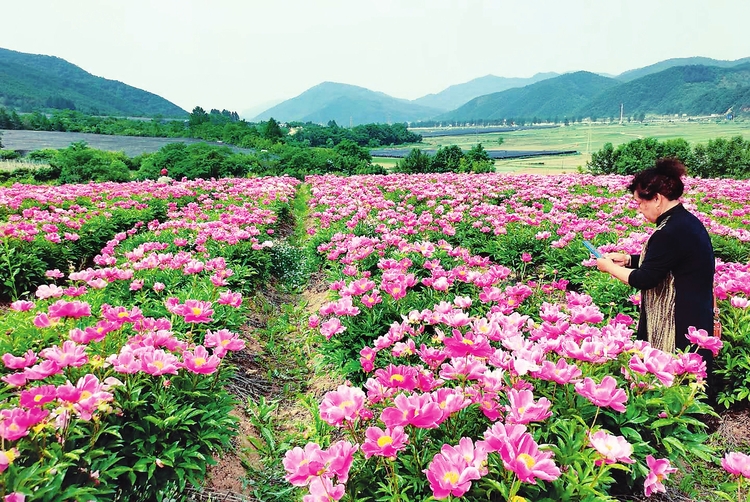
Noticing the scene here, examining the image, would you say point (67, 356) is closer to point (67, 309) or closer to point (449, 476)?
point (67, 309)

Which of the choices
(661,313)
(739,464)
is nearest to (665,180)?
(661,313)

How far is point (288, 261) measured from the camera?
7.57 meters

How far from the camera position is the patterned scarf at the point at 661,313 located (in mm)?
2963

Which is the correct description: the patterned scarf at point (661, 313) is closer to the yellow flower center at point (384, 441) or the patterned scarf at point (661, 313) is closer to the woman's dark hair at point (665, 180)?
the woman's dark hair at point (665, 180)

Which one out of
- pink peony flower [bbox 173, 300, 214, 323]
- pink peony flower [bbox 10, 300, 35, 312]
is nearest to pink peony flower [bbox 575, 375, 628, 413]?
pink peony flower [bbox 173, 300, 214, 323]

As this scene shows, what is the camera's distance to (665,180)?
9.57 ft

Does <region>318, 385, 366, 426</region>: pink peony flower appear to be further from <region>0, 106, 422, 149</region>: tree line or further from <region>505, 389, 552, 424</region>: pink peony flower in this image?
<region>0, 106, 422, 149</region>: tree line

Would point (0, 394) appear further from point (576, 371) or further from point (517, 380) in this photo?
point (576, 371)

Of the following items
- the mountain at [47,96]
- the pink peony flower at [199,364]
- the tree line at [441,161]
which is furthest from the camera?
the mountain at [47,96]

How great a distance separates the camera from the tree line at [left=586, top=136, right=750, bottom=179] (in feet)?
58.0

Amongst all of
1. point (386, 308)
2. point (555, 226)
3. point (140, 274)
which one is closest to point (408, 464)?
point (386, 308)

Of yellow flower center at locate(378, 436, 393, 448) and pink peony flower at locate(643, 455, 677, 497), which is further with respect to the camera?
pink peony flower at locate(643, 455, 677, 497)

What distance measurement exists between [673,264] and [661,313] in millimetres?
400

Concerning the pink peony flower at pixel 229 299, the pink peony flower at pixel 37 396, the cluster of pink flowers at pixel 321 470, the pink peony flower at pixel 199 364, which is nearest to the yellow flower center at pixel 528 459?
the cluster of pink flowers at pixel 321 470
